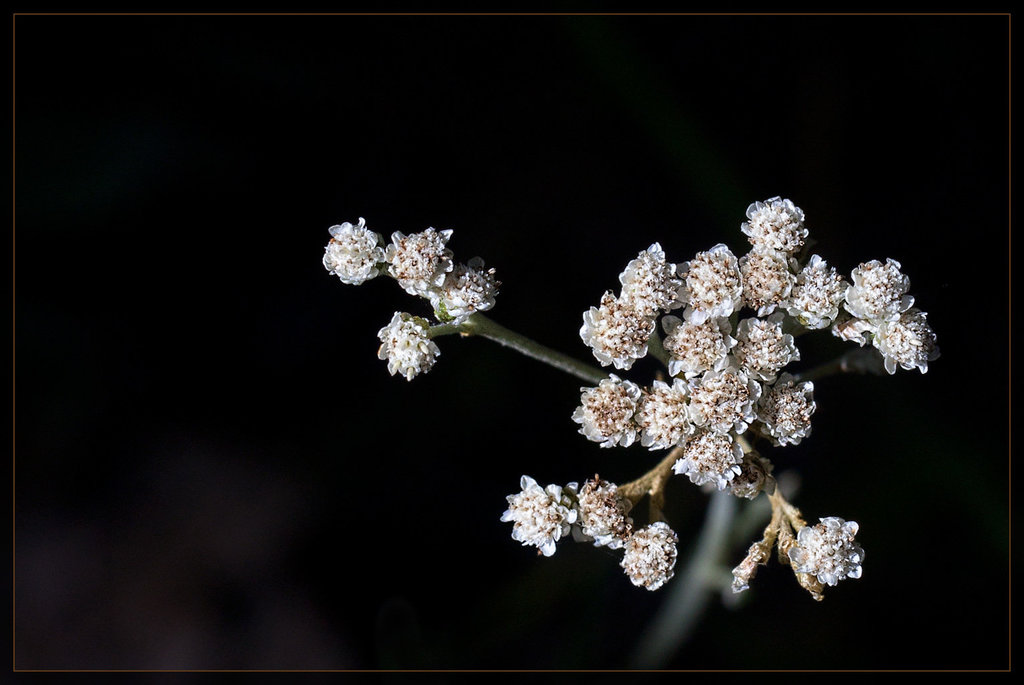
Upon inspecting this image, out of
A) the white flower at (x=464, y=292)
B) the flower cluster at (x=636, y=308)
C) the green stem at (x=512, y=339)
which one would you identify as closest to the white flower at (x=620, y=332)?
the flower cluster at (x=636, y=308)

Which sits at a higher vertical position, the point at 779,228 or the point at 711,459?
the point at 779,228

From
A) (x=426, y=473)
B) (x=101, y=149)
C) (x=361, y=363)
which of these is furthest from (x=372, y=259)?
(x=101, y=149)

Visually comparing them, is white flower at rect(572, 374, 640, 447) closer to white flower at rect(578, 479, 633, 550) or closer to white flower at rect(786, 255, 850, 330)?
white flower at rect(578, 479, 633, 550)

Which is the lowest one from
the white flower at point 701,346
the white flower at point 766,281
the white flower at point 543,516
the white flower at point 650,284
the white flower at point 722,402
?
the white flower at point 543,516

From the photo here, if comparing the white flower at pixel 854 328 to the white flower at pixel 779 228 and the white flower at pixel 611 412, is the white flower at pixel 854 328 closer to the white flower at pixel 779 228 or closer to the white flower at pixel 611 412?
the white flower at pixel 779 228

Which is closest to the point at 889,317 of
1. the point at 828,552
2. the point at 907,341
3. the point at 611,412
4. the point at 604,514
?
the point at 907,341

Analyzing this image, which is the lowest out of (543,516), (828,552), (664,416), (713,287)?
(543,516)

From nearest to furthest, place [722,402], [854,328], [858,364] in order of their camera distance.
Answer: [722,402] → [854,328] → [858,364]

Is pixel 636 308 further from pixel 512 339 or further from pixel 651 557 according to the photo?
pixel 651 557
